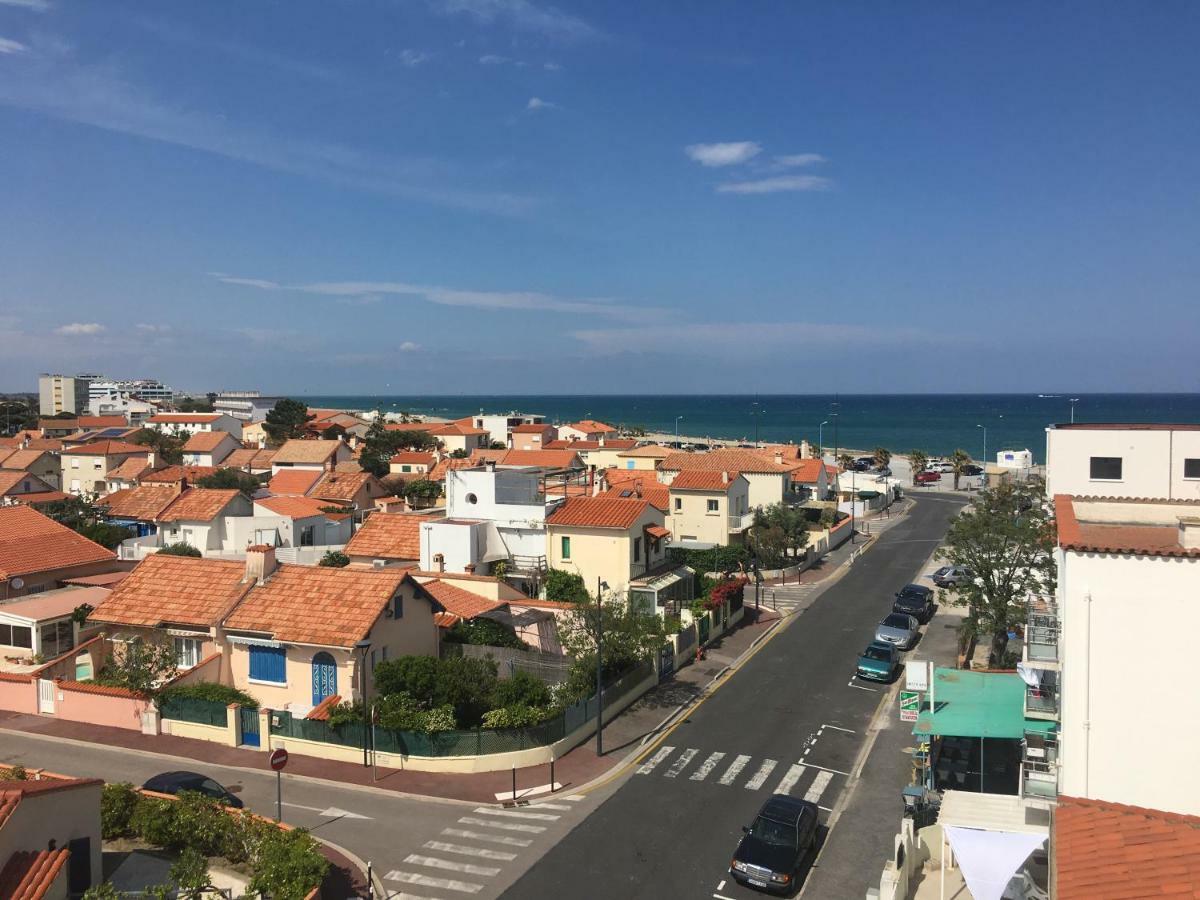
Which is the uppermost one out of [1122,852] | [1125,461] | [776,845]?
[1125,461]

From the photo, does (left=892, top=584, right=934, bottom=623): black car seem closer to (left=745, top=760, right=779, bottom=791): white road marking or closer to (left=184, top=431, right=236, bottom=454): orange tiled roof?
(left=745, top=760, right=779, bottom=791): white road marking

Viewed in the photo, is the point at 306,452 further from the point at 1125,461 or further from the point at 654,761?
the point at 1125,461

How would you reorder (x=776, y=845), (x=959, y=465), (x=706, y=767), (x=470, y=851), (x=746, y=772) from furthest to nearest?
1. (x=959, y=465)
2. (x=706, y=767)
3. (x=746, y=772)
4. (x=470, y=851)
5. (x=776, y=845)

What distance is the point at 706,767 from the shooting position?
25109 millimetres

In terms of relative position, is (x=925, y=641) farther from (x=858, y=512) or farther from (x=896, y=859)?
(x=858, y=512)

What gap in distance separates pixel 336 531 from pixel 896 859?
153 feet

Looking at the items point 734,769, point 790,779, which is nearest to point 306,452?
point 734,769

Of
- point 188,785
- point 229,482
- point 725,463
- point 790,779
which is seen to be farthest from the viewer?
point 229,482

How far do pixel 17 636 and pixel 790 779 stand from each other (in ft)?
95.0

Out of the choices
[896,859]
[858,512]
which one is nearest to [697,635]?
[896,859]

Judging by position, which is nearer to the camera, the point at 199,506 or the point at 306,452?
the point at 199,506

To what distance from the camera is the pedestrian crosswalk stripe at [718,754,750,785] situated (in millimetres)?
24125

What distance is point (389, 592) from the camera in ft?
93.4

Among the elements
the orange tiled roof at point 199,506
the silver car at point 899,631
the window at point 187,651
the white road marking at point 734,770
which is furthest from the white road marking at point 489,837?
the orange tiled roof at point 199,506
